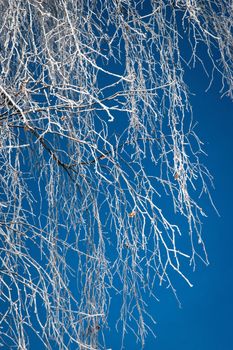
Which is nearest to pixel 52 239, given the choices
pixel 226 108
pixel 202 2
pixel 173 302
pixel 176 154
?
pixel 176 154

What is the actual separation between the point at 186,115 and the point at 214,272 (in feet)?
2.51

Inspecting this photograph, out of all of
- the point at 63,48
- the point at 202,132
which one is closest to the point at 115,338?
the point at 202,132

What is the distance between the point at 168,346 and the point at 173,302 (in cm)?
21

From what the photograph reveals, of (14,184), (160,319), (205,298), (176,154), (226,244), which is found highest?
(176,154)

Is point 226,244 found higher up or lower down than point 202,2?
lower down

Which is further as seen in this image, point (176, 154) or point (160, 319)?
point (160, 319)

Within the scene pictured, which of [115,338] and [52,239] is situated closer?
[52,239]

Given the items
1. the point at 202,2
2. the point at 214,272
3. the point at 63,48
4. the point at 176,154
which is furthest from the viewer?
the point at 214,272

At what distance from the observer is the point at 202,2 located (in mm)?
1642

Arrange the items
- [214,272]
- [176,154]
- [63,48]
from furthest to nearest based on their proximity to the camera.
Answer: [214,272] → [63,48] → [176,154]

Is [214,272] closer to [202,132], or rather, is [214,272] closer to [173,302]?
[173,302]

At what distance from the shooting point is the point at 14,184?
130 centimetres

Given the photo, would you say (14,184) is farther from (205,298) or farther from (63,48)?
(205,298)

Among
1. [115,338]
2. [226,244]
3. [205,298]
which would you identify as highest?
[226,244]
